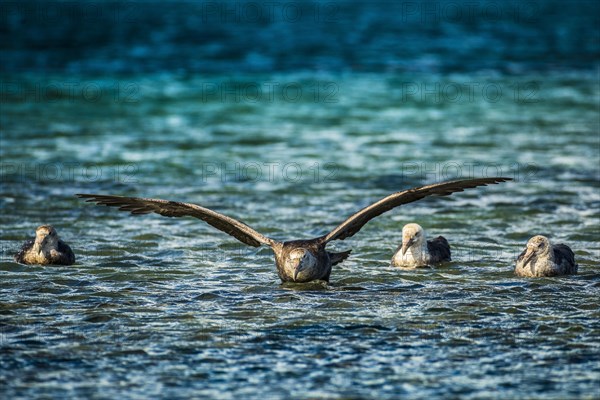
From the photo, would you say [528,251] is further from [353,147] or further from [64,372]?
[353,147]

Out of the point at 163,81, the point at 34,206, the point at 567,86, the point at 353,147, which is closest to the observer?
the point at 34,206

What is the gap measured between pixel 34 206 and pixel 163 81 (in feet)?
62.8

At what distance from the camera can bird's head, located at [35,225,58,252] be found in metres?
13.3

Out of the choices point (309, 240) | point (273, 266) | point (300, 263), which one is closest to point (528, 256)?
point (309, 240)

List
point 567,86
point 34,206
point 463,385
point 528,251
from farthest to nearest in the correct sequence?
point 567,86 < point 34,206 < point 528,251 < point 463,385

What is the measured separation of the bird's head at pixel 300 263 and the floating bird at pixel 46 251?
286cm

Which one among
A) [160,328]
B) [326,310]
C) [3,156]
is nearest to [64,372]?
[160,328]

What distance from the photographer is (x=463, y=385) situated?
9.17m

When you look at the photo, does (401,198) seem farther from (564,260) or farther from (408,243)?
(564,260)

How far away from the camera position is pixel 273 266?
13.6m

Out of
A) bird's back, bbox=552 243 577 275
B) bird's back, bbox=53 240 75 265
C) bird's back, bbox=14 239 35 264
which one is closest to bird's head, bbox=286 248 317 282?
bird's back, bbox=552 243 577 275

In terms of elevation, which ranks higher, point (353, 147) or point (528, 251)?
point (353, 147)

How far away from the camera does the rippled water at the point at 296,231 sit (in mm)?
9648

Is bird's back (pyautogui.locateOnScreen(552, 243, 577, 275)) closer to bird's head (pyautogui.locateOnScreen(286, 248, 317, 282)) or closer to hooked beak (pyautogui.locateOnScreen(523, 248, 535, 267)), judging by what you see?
hooked beak (pyautogui.locateOnScreen(523, 248, 535, 267))
